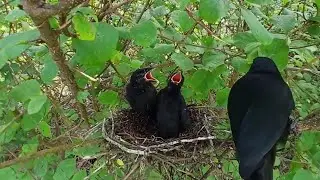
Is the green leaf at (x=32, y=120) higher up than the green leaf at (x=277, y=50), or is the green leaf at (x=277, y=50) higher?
the green leaf at (x=277, y=50)

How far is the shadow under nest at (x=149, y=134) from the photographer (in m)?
1.94

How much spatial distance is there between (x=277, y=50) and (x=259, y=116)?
210 millimetres

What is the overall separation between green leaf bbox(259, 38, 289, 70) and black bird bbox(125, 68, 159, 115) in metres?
0.61

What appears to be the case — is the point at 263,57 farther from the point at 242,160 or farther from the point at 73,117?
the point at 73,117

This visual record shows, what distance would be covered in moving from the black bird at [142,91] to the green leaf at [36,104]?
61cm

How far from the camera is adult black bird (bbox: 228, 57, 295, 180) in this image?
166 cm

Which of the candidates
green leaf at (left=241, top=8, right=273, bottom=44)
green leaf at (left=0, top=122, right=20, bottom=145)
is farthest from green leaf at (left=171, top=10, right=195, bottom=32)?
green leaf at (left=0, top=122, right=20, bottom=145)

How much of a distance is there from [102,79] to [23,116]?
496mm

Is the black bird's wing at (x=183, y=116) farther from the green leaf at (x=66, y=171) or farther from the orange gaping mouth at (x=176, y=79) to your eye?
the green leaf at (x=66, y=171)

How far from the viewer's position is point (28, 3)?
3.91 ft

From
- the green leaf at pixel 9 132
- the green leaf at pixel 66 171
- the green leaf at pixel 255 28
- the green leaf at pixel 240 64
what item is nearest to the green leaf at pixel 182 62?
the green leaf at pixel 240 64

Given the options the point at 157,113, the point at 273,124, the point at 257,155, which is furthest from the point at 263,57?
the point at 157,113

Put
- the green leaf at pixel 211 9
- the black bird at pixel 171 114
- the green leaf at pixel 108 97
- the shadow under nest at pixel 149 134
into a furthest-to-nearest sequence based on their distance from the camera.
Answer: the black bird at pixel 171 114
the green leaf at pixel 108 97
the shadow under nest at pixel 149 134
the green leaf at pixel 211 9

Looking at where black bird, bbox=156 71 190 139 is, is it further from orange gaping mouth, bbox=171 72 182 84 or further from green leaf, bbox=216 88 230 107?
green leaf, bbox=216 88 230 107
